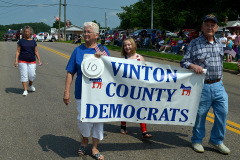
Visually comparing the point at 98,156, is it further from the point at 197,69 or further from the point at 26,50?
the point at 26,50

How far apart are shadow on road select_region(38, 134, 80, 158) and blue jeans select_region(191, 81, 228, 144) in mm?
1789

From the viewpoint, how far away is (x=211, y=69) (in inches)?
161

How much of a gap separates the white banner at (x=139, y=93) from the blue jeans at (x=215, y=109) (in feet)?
0.29

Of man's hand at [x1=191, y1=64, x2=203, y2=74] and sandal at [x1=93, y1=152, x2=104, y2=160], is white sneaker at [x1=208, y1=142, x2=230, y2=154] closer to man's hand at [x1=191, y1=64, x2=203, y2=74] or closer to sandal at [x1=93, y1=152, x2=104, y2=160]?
man's hand at [x1=191, y1=64, x2=203, y2=74]

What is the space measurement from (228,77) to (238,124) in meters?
7.07

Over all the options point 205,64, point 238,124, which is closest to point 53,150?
point 205,64

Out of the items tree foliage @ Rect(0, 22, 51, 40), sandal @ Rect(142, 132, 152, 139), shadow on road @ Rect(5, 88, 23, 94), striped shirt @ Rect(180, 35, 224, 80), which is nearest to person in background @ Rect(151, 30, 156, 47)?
shadow on road @ Rect(5, 88, 23, 94)

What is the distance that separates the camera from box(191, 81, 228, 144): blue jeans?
162 inches

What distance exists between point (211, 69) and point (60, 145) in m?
2.46

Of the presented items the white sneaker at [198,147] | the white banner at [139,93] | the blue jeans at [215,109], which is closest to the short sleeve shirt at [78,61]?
the white banner at [139,93]

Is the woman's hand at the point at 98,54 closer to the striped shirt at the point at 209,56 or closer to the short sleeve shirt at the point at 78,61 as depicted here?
the short sleeve shirt at the point at 78,61

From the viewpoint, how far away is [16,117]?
5941 mm

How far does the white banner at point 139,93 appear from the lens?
12.8 ft

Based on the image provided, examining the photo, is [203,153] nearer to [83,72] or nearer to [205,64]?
[205,64]
